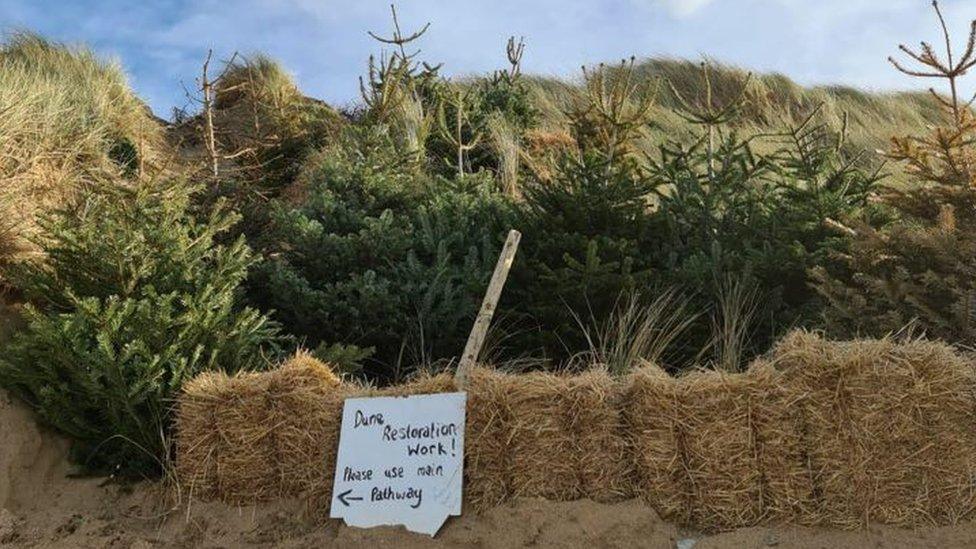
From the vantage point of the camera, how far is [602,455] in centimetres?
410

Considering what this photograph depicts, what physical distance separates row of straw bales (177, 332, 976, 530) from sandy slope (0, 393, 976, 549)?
0.25ft

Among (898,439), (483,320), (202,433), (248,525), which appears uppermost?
(483,320)

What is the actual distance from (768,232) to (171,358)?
4074 millimetres

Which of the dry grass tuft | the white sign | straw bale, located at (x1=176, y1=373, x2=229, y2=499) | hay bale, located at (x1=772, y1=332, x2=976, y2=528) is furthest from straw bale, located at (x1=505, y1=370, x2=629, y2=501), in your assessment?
the dry grass tuft

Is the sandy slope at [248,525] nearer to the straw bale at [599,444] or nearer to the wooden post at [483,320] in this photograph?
the straw bale at [599,444]

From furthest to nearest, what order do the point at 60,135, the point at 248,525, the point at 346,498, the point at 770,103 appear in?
the point at 770,103 → the point at 60,135 → the point at 248,525 → the point at 346,498

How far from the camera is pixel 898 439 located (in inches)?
153

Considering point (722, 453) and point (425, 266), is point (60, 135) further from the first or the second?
point (722, 453)

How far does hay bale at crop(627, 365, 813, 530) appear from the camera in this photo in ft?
13.0

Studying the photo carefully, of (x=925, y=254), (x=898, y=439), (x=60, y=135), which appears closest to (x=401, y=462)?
(x=898, y=439)

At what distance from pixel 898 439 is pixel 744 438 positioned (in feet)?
1.96

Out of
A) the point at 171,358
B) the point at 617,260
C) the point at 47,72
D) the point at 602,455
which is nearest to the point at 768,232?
the point at 617,260

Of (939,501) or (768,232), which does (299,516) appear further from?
(768,232)

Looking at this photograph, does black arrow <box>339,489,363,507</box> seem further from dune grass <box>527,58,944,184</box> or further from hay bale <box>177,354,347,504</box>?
dune grass <box>527,58,944,184</box>
